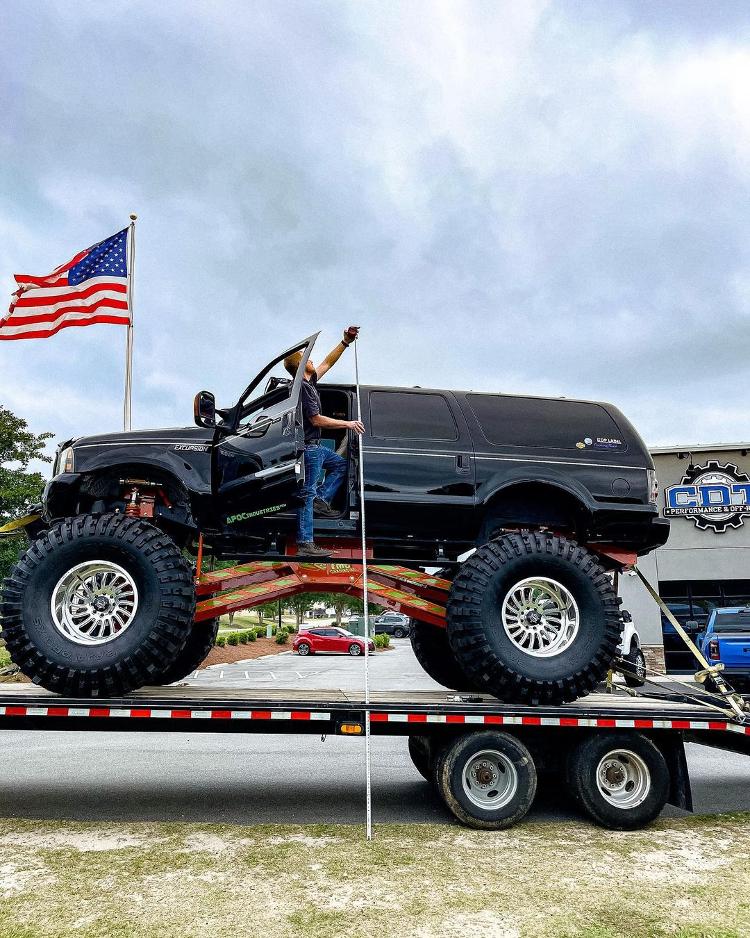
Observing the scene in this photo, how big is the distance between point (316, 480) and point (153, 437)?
137 cm

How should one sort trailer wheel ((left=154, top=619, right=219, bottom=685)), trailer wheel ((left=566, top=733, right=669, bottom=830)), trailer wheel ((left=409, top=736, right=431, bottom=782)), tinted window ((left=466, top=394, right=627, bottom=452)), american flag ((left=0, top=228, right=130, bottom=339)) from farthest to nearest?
american flag ((left=0, top=228, right=130, bottom=339)) → trailer wheel ((left=154, top=619, right=219, bottom=685)) → trailer wheel ((left=409, top=736, right=431, bottom=782)) → tinted window ((left=466, top=394, right=627, bottom=452)) → trailer wheel ((left=566, top=733, right=669, bottom=830))

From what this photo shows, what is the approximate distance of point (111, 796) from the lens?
6.55 meters

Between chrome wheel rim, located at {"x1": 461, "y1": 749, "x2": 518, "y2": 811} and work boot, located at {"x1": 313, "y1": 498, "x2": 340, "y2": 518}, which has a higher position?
work boot, located at {"x1": 313, "y1": 498, "x2": 340, "y2": 518}

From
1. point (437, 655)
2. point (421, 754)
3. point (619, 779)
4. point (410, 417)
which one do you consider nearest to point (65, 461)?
point (410, 417)

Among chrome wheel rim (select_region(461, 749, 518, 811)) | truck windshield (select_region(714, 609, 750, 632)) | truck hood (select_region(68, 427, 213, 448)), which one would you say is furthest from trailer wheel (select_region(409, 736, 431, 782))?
truck windshield (select_region(714, 609, 750, 632))

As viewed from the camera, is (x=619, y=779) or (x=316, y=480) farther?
(x=316, y=480)

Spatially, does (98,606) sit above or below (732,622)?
above

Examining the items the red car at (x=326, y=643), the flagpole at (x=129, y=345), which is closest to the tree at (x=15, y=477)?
the red car at (x=326, y=643)

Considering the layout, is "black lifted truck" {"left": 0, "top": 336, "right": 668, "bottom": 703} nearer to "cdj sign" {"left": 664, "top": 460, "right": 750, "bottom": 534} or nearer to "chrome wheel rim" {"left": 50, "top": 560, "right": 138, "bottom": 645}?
"chrome wheel rim" {"left": 50, "top": 560, "right": 138, "bottom": 645}

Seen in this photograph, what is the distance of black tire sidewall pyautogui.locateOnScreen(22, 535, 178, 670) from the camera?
530 centimetres

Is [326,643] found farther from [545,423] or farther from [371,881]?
[371,881]

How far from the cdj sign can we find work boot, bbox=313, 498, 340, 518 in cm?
1537

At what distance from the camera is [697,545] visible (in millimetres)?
19531

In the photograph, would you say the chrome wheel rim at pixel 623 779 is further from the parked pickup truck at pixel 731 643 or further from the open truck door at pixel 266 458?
the parked pickup truck at pixel 731 643
